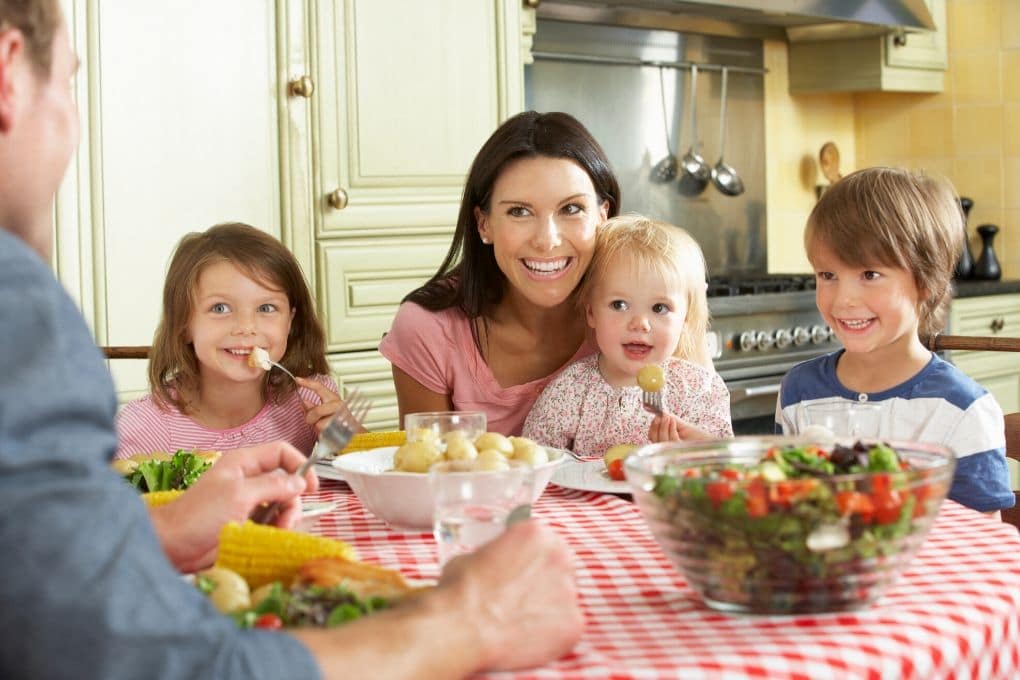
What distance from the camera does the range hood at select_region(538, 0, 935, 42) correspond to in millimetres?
3873

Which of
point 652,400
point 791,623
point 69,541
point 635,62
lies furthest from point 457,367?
point 635,62

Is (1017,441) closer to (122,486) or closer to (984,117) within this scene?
(122,486)

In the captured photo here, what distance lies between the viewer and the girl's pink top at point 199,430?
7.18 feet

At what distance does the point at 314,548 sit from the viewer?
1.04 m

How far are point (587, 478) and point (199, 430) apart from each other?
908mm

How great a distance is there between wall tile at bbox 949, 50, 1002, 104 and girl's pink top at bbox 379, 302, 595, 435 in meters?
2.92

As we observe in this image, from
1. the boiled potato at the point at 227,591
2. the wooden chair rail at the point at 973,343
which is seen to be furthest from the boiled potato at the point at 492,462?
the wooden chair rail at the point at 973,343

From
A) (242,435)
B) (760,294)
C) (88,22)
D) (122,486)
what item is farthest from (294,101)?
(122,486)

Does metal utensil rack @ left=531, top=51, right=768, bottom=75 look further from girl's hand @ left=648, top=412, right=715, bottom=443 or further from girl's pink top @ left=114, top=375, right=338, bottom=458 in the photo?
girl's hand @ left=648, top=412, right=715, bottom=443

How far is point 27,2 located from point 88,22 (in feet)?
6.47

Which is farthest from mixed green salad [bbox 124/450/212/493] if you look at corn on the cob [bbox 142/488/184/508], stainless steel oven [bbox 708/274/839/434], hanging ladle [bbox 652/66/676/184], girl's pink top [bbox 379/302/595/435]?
hanging ladle [bbox 652/66/676/184]

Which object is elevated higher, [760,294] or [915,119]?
[915,119]

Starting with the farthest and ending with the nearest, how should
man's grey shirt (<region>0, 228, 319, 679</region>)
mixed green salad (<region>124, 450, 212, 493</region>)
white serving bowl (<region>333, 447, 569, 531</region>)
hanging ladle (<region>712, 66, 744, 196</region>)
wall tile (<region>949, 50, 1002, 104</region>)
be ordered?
wall tile (<region>949, 50, 1002, 104</region>) → hanging ladle (<region>712, 66, 744, 196</region>) → mixed green salad (<region>124, 450, 212, 493</region>) → white serving bowl (<region>333, 447, 569, 531</region>) → man's grey shirt (<region>0, 228, 319, 679</region>)

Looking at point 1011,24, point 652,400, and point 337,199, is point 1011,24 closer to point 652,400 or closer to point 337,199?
point 337,199
